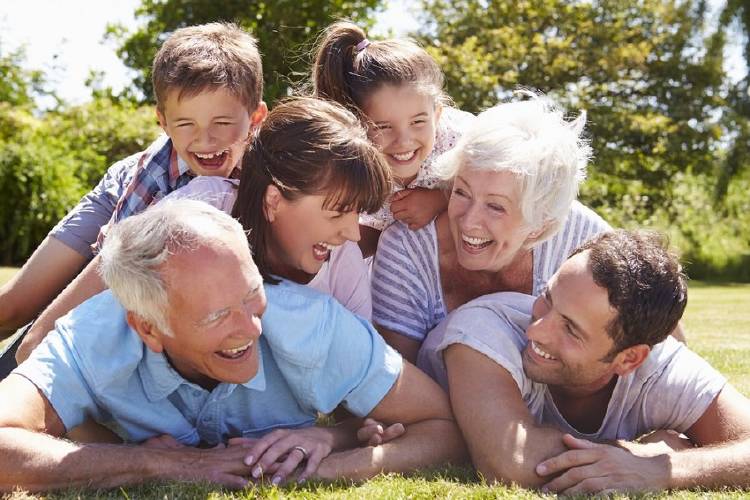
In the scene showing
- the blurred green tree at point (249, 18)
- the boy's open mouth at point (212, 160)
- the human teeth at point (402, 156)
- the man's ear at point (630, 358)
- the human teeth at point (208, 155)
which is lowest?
the man's ear at point (630, 358)

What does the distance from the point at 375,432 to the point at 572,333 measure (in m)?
0.92

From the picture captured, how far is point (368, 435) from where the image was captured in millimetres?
3670

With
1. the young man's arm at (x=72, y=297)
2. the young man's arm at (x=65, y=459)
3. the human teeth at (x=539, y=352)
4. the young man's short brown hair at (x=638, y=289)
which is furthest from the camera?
the young man's arm at (x=72, y=297)

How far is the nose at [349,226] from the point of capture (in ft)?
13.1

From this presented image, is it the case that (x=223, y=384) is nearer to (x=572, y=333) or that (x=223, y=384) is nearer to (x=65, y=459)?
(x=65, y=459)

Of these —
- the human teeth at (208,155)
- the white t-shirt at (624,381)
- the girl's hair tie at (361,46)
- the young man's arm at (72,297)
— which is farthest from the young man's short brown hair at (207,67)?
the white t-shirt at (624,381)

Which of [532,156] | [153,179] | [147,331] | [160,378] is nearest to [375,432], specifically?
[160,378]

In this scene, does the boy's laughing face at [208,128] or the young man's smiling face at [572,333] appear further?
the boy's laughing face at [208,128]

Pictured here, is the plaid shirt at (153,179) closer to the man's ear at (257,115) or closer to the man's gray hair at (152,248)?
the man's ear at (257,115)

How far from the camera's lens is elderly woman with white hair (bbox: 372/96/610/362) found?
4.37 meters

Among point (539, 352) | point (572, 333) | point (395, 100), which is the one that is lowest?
point (539, 352)

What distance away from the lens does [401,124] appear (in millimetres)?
4793

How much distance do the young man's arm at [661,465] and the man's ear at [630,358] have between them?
0.34m

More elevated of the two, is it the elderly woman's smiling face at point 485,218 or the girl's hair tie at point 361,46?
the girl's hair tie at point 361,46
